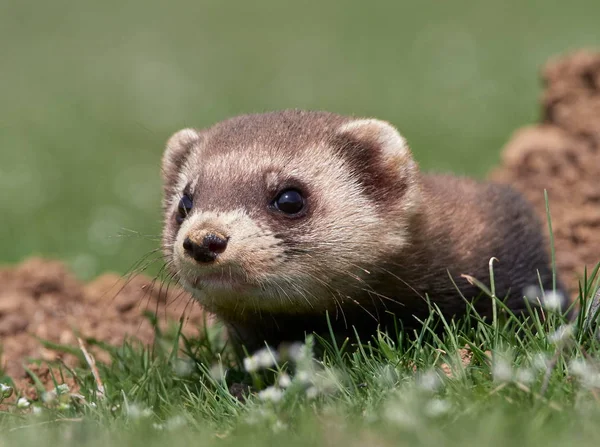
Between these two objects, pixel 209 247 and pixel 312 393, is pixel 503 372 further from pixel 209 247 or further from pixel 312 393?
pixel 209 247

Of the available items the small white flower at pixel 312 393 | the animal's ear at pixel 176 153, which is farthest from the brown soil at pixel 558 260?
the small white flower at pixel 312 393

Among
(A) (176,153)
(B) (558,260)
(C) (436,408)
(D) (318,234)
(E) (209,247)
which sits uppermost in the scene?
(A) (176,153)

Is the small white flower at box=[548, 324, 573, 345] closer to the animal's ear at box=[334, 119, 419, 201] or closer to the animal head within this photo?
the animal head

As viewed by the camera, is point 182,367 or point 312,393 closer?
point 312,393

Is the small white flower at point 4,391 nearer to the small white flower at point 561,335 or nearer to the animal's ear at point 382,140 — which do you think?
the animal's ear at point 382,140

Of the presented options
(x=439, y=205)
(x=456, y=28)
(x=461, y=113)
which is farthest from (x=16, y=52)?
(x=439, y=205)

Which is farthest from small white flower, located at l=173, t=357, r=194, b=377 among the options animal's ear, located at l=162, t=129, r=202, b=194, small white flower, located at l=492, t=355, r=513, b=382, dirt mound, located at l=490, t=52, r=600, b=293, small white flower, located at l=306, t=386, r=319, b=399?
dirt mound, located at l=490, t=52, r=600, b=293

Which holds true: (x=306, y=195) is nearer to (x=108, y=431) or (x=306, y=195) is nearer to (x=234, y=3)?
(x=108, y=431)

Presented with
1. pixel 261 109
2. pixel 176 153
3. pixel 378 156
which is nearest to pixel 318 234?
pixel 378 156
